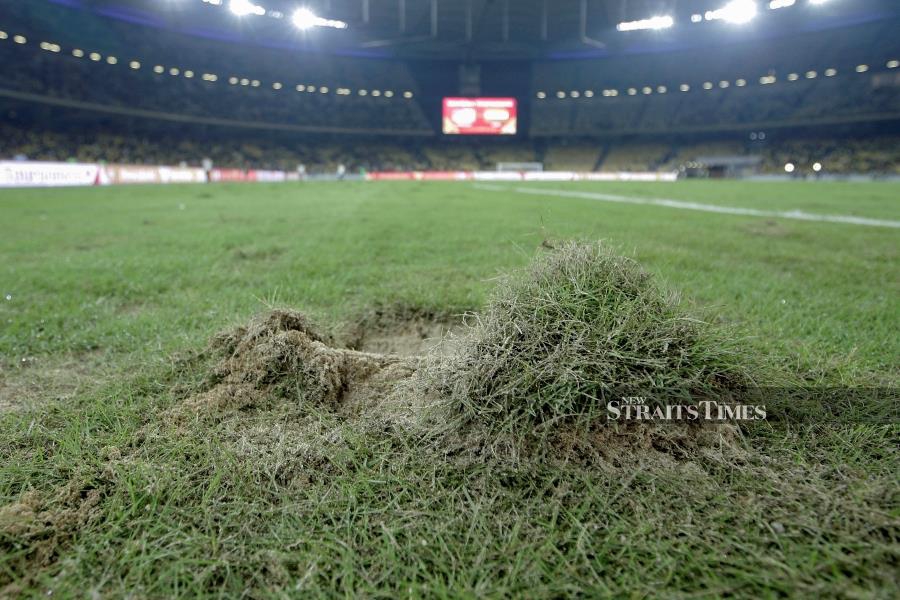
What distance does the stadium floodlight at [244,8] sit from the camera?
1489 inches

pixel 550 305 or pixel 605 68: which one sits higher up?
pixel 605 68

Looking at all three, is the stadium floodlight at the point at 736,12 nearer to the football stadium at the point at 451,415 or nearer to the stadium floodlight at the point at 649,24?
the stadium floodlight at the point at 649,24

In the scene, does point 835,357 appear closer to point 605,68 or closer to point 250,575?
point 250,575

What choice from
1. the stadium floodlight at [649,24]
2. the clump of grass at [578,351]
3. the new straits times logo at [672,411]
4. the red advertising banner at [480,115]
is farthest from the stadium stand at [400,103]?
the new straits times logo at [672,411]

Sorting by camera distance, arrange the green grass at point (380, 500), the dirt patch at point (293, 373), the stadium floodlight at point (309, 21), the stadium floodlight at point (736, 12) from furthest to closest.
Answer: the stadium floodlight at point (309, 21)
the stadium floodlight at point (736, 12)
the dirt patch at point (293, 373)
the green grass at point (380, 500)

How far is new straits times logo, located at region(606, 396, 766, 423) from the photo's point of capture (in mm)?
1427

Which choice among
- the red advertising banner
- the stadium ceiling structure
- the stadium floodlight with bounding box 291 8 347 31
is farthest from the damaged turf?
the red advertising banner

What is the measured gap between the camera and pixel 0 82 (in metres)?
29.7

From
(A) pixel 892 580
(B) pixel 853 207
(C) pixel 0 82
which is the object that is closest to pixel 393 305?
(A) pixel 892 580

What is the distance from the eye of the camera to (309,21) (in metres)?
41.3

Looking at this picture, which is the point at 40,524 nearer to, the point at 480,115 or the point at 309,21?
the point at 309,21

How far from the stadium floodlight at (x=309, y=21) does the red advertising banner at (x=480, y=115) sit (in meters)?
12.3

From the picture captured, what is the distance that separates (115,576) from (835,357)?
262cm

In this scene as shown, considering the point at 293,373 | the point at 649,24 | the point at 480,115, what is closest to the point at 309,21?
the point at 480,115
